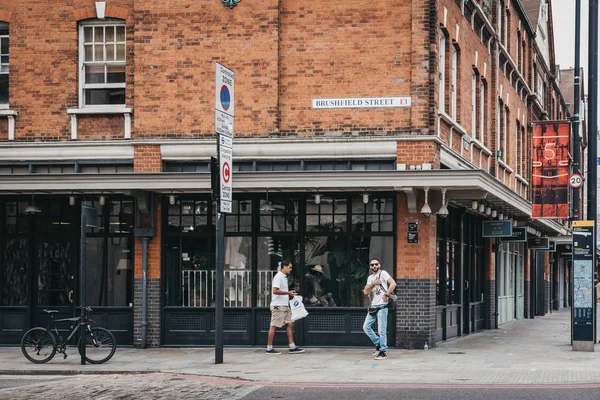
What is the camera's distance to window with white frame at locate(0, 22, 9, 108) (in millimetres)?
21406

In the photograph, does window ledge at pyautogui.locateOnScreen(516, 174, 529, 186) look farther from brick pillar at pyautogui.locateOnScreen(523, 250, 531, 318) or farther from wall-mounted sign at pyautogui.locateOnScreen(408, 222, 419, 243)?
wall-mounted sign at pyautogui.locateOnScreen(408, 222, 419, 243)

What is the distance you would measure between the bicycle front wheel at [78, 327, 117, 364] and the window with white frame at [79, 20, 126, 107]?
17.9ft

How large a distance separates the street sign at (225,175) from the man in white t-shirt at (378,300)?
306 cm

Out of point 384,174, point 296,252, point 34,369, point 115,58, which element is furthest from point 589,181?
point 34,369

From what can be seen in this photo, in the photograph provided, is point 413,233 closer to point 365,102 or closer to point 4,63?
point 365,102

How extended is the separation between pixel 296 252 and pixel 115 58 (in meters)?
5.56

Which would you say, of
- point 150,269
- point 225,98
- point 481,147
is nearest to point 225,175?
point 225,98

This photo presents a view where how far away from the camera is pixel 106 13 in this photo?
68.2ft

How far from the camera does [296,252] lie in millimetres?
20188

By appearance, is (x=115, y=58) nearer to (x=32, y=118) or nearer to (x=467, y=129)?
(x=32, y=118)

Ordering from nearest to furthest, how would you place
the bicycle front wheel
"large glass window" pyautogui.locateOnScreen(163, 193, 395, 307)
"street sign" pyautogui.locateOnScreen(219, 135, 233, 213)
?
"street sign" pyautogui.locateOnScreen(219, 135, 233, 213) < the bicycle front wheel < "large glass window" pyautogui.locateOnScreen(163, 193, 395, 307)

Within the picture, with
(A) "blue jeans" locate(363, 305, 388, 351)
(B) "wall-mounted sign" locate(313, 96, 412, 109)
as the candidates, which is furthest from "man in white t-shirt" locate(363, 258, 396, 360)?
(B) "wall-mounted sign" locate(313, 96, 412, 109)

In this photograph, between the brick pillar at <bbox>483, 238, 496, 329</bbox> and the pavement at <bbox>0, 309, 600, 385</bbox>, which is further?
the brick pillar at <bbox>483, 238, 496, 329</bbox>

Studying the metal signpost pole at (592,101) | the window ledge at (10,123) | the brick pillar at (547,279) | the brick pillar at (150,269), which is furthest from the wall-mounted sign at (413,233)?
the brick pillar at (547,279)
